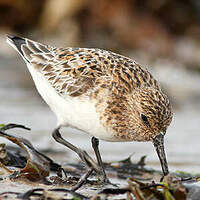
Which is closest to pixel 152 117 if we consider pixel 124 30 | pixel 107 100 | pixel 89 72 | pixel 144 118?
pixel 144 118

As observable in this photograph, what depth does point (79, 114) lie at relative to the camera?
4.11m

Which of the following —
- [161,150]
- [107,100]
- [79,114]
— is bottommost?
[161,150]

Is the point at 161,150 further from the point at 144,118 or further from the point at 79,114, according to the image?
the point at 79,114

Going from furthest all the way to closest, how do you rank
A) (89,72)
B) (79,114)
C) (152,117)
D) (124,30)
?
1. (124,30)
2. (89,72)
3. (79,114)
4. (152,117)

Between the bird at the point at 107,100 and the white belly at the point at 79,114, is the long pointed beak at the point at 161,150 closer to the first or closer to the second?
the bird at the point at 107,100

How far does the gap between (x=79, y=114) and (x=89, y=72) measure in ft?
1.31

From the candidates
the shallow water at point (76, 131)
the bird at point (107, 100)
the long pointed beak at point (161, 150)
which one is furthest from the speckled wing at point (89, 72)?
Answer: the shallow water at point (76, 131)

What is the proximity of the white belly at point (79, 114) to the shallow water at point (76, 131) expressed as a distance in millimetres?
1008

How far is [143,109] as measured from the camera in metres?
4.02

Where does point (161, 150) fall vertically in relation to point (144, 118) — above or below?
below

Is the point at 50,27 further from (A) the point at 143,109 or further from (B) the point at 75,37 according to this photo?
(A) the point at 143,109

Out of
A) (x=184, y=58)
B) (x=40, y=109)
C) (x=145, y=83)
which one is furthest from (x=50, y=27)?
(x=145, y=83)

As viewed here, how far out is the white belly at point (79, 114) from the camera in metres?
4.07

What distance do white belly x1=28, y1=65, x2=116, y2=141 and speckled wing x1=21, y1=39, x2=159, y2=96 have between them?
72 mm
